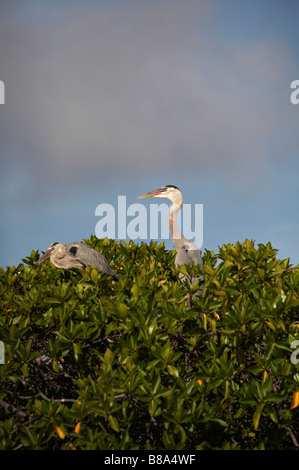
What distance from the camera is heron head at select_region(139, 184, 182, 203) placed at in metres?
13.4

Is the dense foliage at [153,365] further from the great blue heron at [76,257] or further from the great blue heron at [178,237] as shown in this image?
the great blue heron at [76,257]

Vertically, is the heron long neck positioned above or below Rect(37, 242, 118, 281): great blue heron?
above

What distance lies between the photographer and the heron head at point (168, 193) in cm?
1344

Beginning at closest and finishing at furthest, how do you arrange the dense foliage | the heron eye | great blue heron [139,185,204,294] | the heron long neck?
the dense foliage → great blue heron [139,185,204,294] → the heron eye → the heron long neck

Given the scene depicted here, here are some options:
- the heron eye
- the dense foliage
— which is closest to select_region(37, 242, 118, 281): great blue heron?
the heron eye

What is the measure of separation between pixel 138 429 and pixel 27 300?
7.37ft

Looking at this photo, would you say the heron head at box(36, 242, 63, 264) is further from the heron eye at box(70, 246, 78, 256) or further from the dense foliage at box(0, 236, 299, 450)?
the dense foliage at box(0, 236, 299, 450)

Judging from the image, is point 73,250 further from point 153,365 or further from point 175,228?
point 153,365

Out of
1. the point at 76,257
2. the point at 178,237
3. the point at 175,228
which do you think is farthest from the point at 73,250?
the point at 175,228

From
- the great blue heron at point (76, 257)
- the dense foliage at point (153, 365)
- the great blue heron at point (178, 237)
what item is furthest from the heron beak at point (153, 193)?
the dense foliage at point (153, 365)

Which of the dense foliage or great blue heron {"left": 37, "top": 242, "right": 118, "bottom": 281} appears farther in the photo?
great blue heron {"left": 37, "top": 242, "right": 118, "bottom": 281}

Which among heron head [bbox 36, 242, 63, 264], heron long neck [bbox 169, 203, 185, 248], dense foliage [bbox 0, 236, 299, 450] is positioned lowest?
dense foliage [bbox 0, 236, 299, 450]

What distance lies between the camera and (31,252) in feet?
35.7
